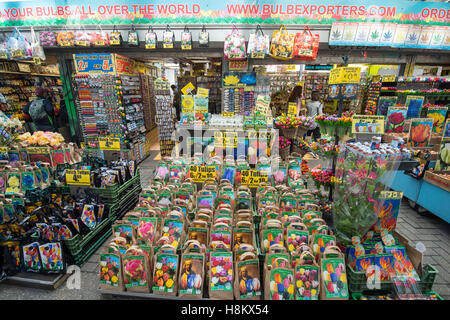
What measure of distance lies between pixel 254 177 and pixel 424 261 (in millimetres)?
2560

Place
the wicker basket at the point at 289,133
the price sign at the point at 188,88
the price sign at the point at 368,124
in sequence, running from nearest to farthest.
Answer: the price sign at the point at 368,124 → the wicker basket at the point at 289,133 → the price sign at the point at 188,88

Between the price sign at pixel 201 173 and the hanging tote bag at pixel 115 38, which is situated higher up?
the hanging tote bag at pixel 115 38

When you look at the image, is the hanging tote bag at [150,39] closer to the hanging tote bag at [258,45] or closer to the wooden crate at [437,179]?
the hanging tote bag at [258,45]

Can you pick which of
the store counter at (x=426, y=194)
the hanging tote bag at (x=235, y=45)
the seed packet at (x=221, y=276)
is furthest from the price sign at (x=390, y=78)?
the seed packet at (x=221, y=276)

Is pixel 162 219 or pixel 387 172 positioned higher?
pixel 387 172

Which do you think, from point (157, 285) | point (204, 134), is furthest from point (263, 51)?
point (157, 285)

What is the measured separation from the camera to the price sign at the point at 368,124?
311 centimetres

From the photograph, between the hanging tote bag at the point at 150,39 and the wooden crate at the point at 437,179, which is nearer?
the wooden crate at the point at 437,179

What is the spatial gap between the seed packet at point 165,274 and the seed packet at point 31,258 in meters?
1.50

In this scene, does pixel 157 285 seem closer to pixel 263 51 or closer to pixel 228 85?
pixel 263 51

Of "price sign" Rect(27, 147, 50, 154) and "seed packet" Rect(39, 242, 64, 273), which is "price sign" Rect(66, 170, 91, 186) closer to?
"price sign" Rect(27, 147, 50, 154)

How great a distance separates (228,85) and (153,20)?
2.86 meters

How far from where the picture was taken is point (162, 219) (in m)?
2.75

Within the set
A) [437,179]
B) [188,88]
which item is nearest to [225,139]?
[188,88]
